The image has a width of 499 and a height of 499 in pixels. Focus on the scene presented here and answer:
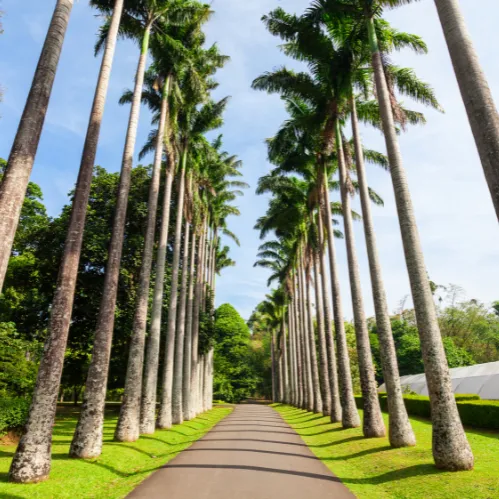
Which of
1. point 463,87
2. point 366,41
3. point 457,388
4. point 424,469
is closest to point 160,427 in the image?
point 424,469

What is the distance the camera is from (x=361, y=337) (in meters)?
14.7

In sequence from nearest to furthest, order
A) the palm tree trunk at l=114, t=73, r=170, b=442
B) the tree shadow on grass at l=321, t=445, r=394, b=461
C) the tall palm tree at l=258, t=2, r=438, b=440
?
1. the tree shadow on grass at l=321, t=445, r=394, b=461
2. the palm tree trunk at l=114, t=73, r=170, b=442
3. the tall palm tree at l=258, t=2, r=438, b=440

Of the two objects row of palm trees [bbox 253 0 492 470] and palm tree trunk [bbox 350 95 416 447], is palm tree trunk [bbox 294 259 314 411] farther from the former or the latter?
palm tree trunk [bbox 350 95 416 447]

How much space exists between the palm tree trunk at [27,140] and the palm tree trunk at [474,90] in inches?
324

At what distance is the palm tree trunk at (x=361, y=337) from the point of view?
523 inches

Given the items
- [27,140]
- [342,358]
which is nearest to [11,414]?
[27,140]

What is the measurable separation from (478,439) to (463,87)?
1206 cm

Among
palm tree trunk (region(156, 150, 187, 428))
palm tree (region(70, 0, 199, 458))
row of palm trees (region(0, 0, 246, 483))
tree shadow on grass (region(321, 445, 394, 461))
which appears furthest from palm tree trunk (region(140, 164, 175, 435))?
tree shadow on grass (region(321, 445, 394, 461))

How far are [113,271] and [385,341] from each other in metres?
9.55

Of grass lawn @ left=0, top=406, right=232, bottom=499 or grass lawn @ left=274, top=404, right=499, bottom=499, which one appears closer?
grass lawn @ left=274, top=404, right=499, bottom=499

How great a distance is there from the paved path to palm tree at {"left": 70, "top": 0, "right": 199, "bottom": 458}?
7.99ft

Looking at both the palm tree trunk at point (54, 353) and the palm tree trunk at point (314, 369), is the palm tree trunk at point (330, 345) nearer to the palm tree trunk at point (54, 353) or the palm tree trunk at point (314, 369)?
the palm tree trunk at point (314, 369)

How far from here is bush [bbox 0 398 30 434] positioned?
1184cm

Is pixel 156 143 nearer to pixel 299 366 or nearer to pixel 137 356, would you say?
pixel 137 356
